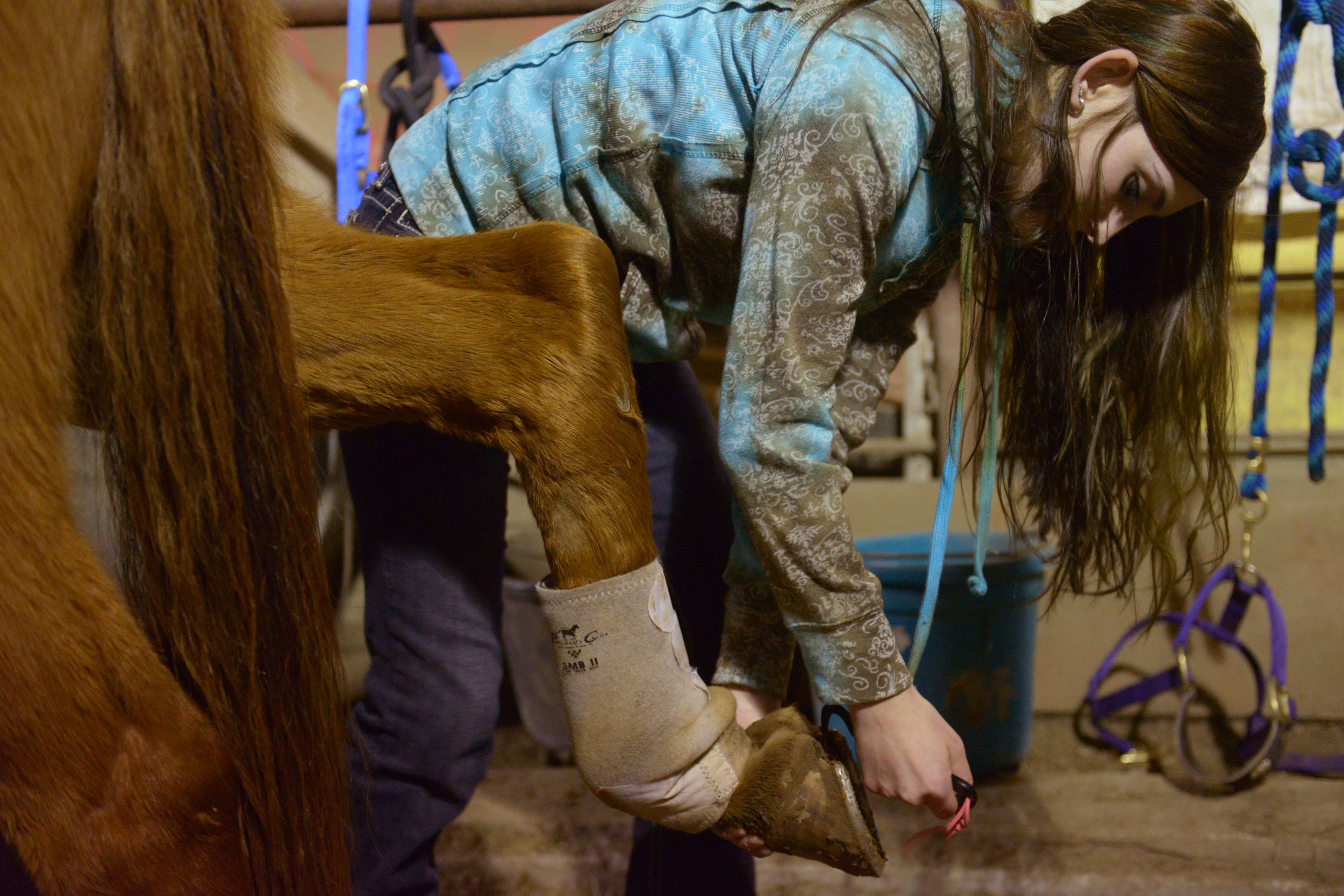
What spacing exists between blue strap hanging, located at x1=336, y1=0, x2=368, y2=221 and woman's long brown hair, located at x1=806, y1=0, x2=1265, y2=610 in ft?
1.60

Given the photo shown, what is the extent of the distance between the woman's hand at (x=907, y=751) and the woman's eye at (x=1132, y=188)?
1.28ft

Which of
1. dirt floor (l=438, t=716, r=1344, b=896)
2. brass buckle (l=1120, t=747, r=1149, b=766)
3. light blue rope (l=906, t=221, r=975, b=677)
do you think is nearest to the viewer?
light blue rope (l=906, t=221, r=975, b=677)

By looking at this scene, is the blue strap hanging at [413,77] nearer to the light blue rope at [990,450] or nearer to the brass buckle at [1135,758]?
the light blue rope at [990,450]

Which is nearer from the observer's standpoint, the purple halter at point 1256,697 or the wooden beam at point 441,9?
the wooden beam at point 441,9

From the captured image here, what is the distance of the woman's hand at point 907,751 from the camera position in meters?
0.60

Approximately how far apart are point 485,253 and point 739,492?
0.75ft

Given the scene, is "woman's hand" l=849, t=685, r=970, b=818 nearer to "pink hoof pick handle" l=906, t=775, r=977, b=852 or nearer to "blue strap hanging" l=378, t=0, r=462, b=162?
"pink hoof pick handle" l=906, t=775, r=977, b=852

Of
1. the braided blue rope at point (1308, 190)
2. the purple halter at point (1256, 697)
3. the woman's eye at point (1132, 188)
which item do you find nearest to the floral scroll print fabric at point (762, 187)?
the woman's eye at point (1132, 188)

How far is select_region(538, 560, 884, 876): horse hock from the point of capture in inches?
20.9

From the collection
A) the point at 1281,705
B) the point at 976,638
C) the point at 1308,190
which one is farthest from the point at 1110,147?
the point at 1281,705

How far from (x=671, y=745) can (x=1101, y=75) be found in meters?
0.53

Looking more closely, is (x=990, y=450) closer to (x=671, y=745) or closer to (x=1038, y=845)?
(x=671, y=745)

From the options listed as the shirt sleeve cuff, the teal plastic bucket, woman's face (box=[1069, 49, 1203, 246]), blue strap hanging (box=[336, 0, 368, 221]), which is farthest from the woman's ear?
the teal plastic bucket

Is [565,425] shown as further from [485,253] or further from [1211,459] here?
[1211,459]
